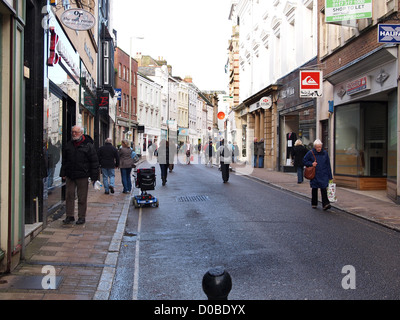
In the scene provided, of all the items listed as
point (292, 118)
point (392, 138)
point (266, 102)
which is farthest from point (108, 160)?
point (266, 102)

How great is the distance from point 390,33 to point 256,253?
6796 millimetres

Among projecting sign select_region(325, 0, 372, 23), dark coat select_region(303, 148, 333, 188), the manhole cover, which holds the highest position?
projecting sign select_region(325, 0, 372, 23)

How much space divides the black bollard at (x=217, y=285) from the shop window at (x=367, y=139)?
1360cm

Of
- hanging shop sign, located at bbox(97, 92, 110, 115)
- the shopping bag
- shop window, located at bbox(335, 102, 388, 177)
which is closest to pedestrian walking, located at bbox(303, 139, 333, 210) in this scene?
the shopping bag

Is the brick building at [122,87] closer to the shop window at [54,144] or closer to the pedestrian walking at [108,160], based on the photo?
the pedestrian walking at [108,160]

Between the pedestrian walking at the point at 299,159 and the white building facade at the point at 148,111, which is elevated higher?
the white building facade at the point at 148,111

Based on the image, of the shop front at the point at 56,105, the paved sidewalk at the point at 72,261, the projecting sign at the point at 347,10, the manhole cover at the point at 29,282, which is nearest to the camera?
the paved sidewalk at the point at 72,261

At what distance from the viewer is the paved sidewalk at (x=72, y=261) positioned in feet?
15.0

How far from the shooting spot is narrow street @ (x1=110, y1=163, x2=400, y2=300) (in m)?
4.82

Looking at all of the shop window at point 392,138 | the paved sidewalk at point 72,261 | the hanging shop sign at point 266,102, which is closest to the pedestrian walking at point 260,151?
the hanging shop sign at point 266,102

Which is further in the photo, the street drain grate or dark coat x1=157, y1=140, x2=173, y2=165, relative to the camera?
dark coat x1=157, y1=140, x2=173, y2=165

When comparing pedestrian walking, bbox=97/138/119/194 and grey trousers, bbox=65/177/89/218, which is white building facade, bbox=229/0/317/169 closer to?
pedestrian walking, bbox=97/138/119/194

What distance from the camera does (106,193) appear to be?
13922 millimetres

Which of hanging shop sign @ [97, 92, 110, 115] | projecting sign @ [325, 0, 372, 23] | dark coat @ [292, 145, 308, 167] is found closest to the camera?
projecting sign @ [325, 0, 372, 23]
